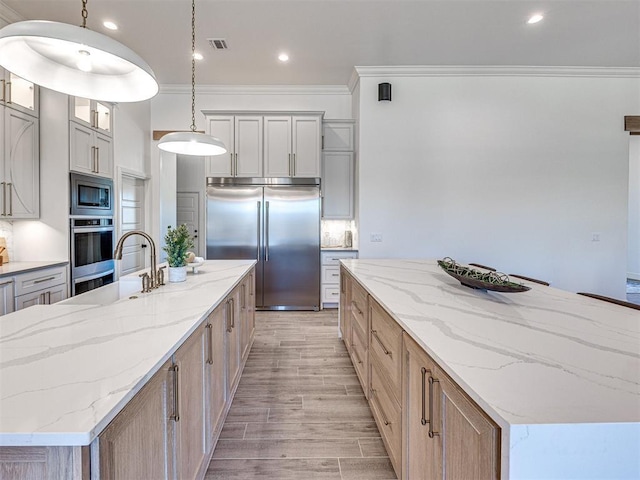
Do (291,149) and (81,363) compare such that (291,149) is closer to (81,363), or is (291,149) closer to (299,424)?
(299,424)

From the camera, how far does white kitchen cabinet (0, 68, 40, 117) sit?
287cm

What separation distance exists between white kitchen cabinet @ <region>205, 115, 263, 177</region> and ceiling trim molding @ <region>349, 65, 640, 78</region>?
1.65 m

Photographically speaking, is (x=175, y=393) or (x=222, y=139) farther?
(x=222, y=139)

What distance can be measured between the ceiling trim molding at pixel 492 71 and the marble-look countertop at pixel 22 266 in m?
4.16

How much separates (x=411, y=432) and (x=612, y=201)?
5.16 metres

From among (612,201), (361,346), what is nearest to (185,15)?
(361,346)

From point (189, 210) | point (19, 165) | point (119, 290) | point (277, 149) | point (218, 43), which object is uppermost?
point (218, 43)

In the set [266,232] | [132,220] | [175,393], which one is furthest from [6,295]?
[266,232]

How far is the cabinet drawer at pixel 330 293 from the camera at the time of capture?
476cm

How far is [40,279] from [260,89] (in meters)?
3.73

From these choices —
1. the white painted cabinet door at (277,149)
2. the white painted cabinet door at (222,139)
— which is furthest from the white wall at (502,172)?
the white painted cabinet door at (222,139)

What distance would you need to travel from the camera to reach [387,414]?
66.7 inches

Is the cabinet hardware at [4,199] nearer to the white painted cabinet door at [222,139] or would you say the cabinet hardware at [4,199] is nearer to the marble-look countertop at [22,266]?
the marble-look countertop at [22,266]

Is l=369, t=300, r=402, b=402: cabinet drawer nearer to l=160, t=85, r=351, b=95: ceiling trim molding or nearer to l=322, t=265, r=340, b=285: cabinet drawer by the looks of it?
l=322, t=265, r=340, b=285: cabinet drawer
